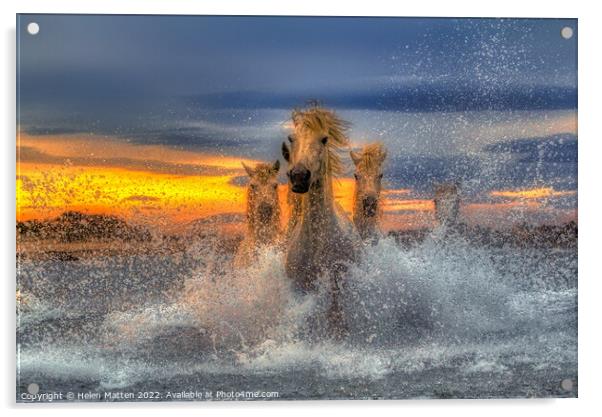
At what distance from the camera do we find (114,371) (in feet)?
21.5

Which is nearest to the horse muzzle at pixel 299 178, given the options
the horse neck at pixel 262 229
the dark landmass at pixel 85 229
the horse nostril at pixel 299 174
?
the horse nostril at pixel 299 174

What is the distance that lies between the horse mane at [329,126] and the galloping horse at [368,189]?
111 mm

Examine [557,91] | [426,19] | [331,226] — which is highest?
[426,19]

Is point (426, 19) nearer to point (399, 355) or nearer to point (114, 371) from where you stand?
point (399, 355)

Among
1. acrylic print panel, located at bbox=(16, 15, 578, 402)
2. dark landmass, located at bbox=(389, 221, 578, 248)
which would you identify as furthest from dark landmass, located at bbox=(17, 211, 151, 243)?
dark landmass, located at bbox=(389, 221, 578, 248)

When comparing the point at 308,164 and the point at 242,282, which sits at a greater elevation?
the point at 308,164

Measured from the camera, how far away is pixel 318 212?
6645 millimetres

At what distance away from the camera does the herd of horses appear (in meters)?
6.54

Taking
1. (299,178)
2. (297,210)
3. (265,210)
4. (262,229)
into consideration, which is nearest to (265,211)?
(265,210)

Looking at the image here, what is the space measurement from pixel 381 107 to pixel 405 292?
1.27 meters

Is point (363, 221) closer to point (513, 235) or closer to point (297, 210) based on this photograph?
point (297, 210)

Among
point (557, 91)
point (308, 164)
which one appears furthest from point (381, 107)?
point (557, 91)

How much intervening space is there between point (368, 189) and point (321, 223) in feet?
1.29

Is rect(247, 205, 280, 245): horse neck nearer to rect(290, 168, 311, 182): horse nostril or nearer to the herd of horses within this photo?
the herd of horses
